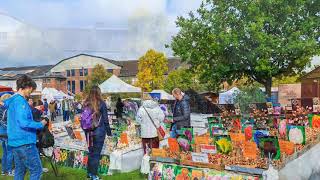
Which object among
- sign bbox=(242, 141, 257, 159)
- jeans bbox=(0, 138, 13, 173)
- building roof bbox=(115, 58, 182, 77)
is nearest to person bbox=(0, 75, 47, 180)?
jeans bbox=(0, 138, 13, 173)

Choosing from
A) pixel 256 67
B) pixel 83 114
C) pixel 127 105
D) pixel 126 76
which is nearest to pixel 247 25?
pixel 256 67

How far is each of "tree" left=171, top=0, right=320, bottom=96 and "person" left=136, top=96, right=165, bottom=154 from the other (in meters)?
16.2

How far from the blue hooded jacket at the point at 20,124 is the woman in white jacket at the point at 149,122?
2836 millimetres

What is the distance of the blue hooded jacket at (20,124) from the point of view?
500 cm

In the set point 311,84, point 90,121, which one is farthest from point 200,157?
point 311,84

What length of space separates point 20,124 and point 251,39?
2019 cm

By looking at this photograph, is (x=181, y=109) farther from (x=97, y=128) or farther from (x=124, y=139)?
(x=97, y=128)

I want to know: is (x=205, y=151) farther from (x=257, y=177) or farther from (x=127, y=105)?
(x=127, y=105)

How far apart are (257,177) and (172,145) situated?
1685 millimetres

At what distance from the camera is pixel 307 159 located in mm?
5715

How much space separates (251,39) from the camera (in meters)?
23.7

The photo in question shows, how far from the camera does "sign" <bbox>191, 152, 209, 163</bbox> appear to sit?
6.00 meters

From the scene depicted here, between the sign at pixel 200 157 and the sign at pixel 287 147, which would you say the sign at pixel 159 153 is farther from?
the sign at pixel 287 147

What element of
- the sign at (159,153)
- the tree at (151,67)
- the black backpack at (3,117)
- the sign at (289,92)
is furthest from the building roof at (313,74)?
the tree at (151,67)
